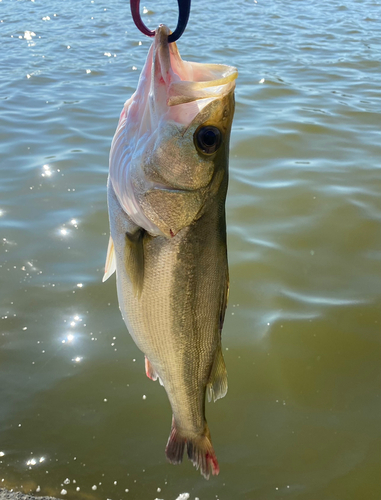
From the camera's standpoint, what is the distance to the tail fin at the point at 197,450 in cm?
238

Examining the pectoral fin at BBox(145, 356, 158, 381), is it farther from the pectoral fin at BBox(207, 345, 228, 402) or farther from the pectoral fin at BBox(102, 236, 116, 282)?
the pectoral fin at BBox(102, 236, 116, 282)

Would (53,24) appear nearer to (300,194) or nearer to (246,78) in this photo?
(246,78)

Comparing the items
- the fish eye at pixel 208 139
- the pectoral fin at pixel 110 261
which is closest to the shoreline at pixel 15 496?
the pectoral fin at pixel 110 261

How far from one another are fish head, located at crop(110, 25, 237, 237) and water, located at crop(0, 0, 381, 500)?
1752mm

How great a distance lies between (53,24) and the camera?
518 inches

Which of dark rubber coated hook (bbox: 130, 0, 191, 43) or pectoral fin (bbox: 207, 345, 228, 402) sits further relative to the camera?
pectoral fin (bbox: 207, 345, 228, 402)

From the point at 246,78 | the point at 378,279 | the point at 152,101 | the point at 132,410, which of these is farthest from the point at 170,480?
the point at 246,78

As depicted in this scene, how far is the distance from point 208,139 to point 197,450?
1432 millimetres

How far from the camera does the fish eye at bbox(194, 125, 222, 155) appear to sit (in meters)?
1.90

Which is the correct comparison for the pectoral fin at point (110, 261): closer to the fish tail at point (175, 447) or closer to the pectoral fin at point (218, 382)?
the pectoral fin at point (218, 382)

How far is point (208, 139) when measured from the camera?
1.92 metres

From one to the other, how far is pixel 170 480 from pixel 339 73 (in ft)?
28.7

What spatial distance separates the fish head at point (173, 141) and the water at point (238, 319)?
69.0 inches

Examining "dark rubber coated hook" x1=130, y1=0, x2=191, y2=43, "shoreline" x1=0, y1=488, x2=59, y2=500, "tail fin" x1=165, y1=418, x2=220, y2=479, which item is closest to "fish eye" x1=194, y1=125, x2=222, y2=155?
"dark rubber coated hook" x1=130, y1=0, x2=191, y2=43
